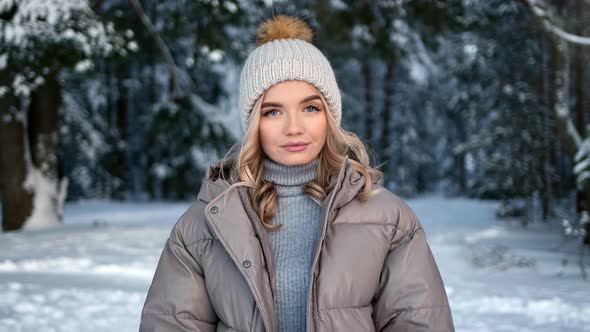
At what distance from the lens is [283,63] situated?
2535mm

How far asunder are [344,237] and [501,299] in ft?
12.4

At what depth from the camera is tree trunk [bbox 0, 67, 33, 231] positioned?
10.9 metres

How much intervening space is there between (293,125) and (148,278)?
A: 195 inches

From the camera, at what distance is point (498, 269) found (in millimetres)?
7238

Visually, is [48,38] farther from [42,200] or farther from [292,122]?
[292,122]

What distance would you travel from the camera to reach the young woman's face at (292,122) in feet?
8.38

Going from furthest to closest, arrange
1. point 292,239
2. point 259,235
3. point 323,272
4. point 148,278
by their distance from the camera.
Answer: point 148,278
point 292,239
point 259,235
point 323,272

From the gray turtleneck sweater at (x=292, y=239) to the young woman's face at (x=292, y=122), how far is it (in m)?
0.07

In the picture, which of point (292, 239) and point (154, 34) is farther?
point (154, 34)

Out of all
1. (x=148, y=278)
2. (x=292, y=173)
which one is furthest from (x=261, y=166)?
(x=148, y=278)

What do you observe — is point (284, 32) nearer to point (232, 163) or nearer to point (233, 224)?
point (232, 163)

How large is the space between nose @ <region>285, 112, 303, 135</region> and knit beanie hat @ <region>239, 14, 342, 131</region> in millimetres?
162

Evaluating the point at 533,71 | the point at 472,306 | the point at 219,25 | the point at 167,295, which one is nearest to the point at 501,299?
the point at 472,306

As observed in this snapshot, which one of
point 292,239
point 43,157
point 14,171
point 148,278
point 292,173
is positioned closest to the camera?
point 292,239
